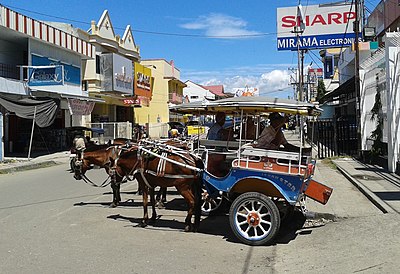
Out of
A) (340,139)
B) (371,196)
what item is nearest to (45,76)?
(340,139)

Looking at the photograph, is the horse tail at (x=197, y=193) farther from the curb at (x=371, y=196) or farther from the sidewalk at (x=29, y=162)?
the sidewalk at (x=29, y=162)

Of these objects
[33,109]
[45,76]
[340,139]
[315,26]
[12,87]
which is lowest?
[340,139]

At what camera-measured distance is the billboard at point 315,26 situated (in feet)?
127

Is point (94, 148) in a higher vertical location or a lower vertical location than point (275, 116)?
lower

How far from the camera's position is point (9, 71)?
2528 centimetres

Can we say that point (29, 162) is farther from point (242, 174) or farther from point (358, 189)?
point (242, 174)

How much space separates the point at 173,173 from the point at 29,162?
15.2 meters

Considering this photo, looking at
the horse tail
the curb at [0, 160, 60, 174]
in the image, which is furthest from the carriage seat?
the curb at [0, 160, 60, 174]

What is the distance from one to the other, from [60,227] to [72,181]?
6.91 meters

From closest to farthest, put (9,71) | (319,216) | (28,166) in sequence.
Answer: (319,216) < (28,166) < (9,71)

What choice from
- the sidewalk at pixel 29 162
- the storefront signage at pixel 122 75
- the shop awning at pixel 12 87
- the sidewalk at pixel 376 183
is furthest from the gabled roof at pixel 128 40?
the sidewalk at pixel 376 183

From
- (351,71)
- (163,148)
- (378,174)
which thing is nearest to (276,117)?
(163,148)

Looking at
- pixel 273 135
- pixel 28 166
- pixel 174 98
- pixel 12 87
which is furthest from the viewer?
pixel 174 98

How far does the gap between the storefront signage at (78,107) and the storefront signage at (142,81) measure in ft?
44.4
